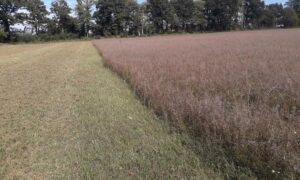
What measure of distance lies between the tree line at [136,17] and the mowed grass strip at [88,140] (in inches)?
2282

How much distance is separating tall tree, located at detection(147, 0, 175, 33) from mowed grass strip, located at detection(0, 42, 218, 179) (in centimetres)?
7301

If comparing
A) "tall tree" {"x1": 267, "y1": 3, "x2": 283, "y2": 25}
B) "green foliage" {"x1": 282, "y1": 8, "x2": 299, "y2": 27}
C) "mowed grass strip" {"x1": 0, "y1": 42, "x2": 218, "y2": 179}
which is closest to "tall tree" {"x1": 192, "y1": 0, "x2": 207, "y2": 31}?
"tall tree" {"x1": 267, "y1": 3, "x2": 283, "y2": 25}

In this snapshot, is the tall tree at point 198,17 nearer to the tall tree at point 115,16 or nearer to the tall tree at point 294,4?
the tall tree at point 115,16

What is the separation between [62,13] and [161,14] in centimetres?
2405

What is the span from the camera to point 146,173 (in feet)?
13.0

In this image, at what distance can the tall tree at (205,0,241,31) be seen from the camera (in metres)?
84.6

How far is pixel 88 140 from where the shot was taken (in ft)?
17.2

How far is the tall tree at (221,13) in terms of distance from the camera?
278 ft

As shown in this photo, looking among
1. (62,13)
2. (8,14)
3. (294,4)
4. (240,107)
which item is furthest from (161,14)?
(240,107)

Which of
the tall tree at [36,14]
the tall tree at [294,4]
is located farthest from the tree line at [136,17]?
the tall tree at [294,4]

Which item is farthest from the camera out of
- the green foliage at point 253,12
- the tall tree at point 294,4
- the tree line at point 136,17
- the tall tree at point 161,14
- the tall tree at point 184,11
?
the tall tree at point 294,4

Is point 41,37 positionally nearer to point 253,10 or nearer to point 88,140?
point 253,10

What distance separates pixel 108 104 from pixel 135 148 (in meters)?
3.03

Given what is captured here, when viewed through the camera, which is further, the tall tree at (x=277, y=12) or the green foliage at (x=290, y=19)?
the tall tree at (x=277, y=12)
